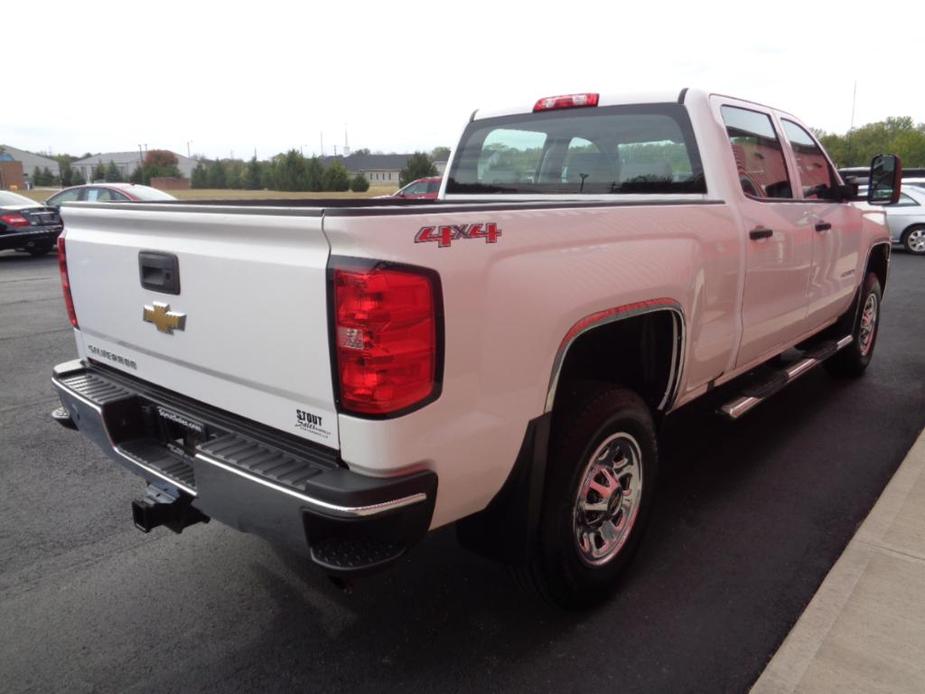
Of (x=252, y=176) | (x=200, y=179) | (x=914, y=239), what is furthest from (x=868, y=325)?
(x=200, y=179)

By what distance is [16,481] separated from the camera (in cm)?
420

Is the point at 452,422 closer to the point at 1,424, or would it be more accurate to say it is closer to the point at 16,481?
the point at 16,481

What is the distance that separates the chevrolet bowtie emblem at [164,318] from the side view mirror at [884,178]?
4.84 m

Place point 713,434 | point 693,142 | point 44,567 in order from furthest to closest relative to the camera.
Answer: point 713,434 → point 693,142 → point 44,567

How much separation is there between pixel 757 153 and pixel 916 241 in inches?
575

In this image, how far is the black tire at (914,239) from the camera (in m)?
15.8

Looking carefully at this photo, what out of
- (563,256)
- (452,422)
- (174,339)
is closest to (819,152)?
(563,256)

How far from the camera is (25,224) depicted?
15578mm

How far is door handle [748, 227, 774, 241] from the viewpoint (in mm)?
3646

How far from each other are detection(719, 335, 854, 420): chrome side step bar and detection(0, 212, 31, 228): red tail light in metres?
16.0

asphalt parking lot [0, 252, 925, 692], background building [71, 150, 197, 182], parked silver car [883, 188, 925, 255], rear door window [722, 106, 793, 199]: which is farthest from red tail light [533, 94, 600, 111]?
background building [71, 150, 197, 182]

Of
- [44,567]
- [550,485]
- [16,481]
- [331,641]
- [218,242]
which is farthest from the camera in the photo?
[16,481]

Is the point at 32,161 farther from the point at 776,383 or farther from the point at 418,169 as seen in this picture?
the point at 776,383

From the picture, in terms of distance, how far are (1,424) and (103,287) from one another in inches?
117
